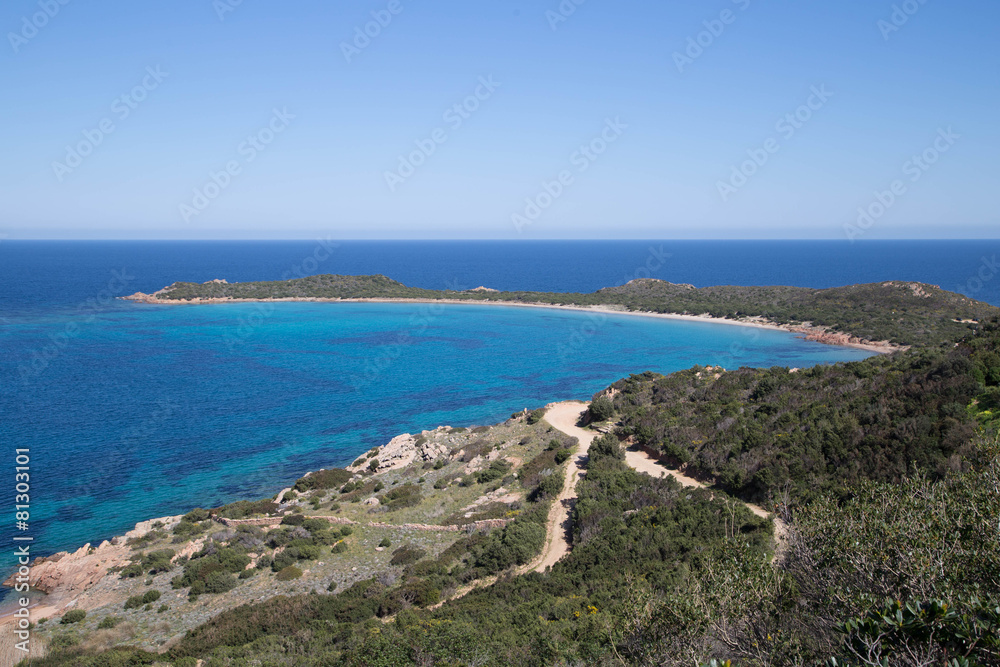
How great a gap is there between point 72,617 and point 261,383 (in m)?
32.3

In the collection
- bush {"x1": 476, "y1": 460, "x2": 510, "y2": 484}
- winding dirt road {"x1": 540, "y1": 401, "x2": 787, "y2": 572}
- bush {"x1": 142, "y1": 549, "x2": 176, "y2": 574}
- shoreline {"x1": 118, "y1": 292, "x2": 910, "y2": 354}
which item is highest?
winding dirt road {"x1": 540, "y1": 401, "x2": 787, "y2": 572}

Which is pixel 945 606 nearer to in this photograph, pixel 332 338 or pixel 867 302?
pixel 332 338

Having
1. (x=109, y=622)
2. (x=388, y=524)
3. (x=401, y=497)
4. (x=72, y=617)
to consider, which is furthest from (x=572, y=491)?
(x=72, y=617)

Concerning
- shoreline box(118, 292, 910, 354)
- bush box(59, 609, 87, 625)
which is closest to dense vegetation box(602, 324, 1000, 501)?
bush box(59, 609, 87, 625)

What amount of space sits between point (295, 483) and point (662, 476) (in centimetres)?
1783

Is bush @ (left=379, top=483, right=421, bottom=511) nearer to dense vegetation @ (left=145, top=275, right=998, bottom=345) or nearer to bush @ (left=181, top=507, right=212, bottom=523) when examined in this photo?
bush @ (left=181, top=507, right=212, bottom=523)

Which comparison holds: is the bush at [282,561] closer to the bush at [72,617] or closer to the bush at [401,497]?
the bush at [401,497]

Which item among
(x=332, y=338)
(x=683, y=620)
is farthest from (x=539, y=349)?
(x=683, y=620)

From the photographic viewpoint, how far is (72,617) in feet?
55.5

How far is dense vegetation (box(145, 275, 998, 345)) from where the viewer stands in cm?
6731

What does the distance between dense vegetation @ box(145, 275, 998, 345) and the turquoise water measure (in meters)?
8.11

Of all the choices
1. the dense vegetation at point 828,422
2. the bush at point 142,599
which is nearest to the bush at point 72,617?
the bush at point 142,599

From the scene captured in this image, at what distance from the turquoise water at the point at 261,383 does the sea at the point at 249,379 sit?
0.15 m

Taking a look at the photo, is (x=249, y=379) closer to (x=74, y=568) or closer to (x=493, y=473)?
(x=74, y=568)
